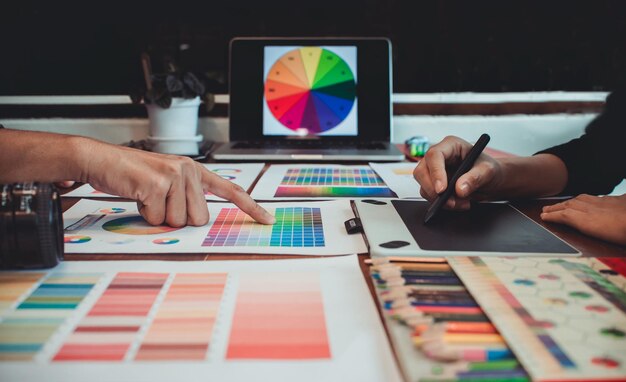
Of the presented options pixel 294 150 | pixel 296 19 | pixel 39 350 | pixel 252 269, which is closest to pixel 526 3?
pixel 296 19

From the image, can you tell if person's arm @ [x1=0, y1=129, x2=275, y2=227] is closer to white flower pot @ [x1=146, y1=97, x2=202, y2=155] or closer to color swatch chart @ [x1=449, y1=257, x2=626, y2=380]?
color swatch chart @ [x1=449, y1=257, x2=626, y2=380]

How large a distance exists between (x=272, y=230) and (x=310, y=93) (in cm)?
85

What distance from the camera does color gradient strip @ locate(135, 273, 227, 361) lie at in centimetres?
42

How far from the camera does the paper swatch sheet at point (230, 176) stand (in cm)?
97

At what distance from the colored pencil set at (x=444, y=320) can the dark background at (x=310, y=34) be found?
50.5 inches

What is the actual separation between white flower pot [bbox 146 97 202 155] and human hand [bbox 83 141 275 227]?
63 cm

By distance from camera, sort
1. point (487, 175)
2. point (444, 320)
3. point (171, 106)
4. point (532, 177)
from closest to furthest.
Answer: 1. point (444, 320)
2. point (487, 175)
3. point (532, 177)
4. point (171, 106)

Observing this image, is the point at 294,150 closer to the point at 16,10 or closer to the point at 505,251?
the point at 505,251

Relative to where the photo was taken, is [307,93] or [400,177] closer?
[400,177]

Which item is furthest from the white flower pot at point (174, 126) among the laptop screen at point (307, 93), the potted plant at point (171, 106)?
the laptop screen at point (307, 93)

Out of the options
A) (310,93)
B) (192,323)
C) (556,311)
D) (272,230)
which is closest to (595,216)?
(556,311)

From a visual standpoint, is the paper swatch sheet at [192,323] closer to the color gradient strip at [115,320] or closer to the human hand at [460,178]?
the color gradient strip at [115,320]

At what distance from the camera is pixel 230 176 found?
1.14m

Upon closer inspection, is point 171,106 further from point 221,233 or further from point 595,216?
point 595,216
